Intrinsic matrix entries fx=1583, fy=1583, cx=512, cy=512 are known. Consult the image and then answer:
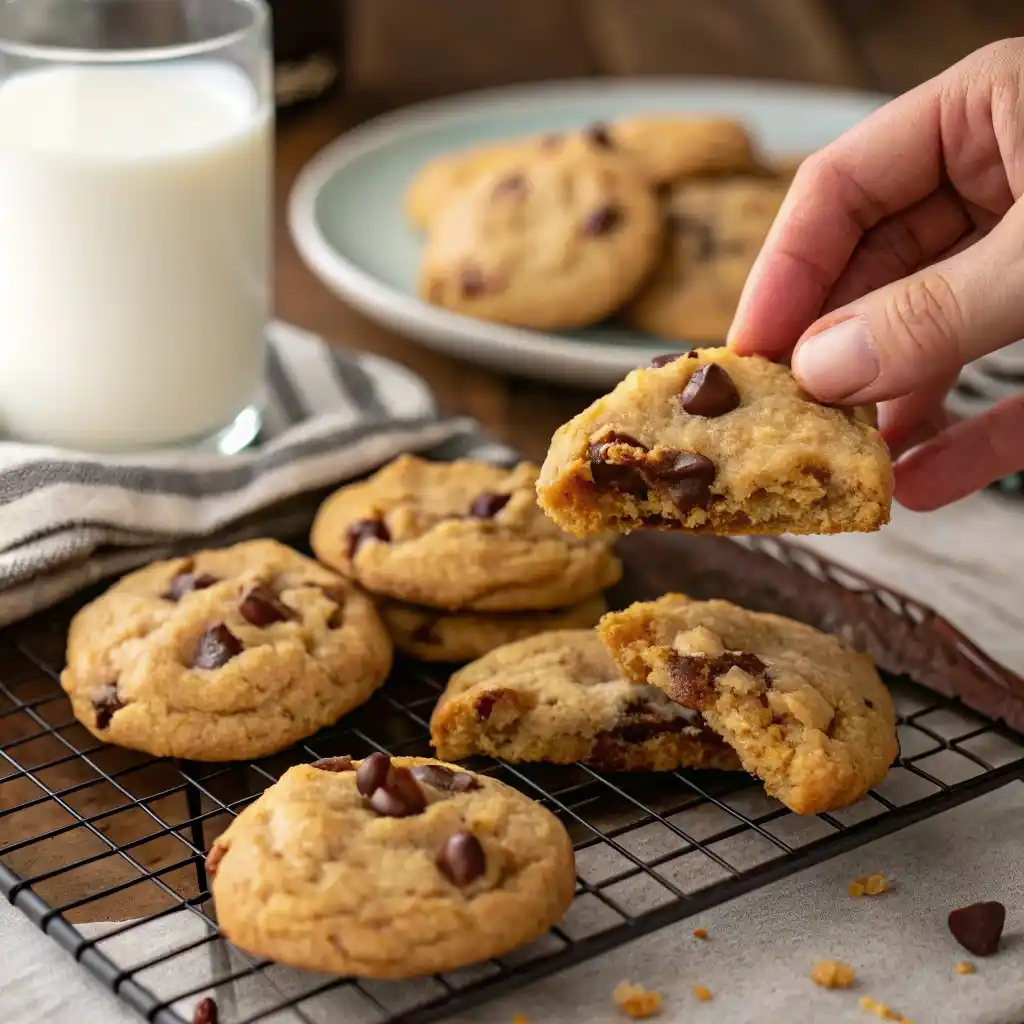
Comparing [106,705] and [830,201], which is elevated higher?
[830,201]

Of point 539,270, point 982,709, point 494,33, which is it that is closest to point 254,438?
point 539,270

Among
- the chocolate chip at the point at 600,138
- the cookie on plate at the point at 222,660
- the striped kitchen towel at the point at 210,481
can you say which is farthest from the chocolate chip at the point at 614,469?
the chocolate chip at the point at 600,138

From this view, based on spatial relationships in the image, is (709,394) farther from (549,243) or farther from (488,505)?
(549,243)

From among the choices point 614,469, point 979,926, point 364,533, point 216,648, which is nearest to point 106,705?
point 216,648

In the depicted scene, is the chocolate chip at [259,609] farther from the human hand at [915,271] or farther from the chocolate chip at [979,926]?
the chocolate chip at [979,926]

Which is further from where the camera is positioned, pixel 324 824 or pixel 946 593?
pixel 946 593

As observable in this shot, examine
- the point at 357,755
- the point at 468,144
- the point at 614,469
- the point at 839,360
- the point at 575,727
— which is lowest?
the point at 357,755

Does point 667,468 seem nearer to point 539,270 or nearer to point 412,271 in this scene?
point 539,270

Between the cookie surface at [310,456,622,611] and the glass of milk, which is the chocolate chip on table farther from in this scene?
the glass of milk
